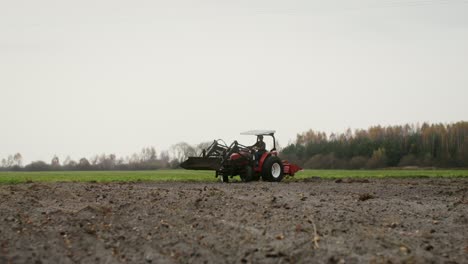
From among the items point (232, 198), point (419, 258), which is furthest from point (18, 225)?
point (419, 258)

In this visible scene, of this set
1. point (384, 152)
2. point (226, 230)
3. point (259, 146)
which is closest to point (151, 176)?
point (259, 146)

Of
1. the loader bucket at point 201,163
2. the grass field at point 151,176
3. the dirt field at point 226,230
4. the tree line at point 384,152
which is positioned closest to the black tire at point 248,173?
the loader bucket at point 201,163

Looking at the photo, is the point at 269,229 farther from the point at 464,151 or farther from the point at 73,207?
the point at 464,151

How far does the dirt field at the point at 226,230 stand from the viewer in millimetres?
7785

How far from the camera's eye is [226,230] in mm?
9320

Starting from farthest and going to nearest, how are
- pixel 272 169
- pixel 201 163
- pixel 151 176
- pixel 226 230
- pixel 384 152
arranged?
pixel 384 152
pixel 151 176
pixel 272 169
pixel 201 163
pixel 226 230

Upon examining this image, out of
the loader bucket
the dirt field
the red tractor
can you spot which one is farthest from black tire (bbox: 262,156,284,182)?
the dirt field

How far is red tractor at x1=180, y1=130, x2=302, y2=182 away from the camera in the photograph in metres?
22.5

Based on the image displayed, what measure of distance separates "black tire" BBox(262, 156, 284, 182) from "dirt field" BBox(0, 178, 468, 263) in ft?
30.8

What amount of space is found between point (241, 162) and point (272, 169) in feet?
4.98

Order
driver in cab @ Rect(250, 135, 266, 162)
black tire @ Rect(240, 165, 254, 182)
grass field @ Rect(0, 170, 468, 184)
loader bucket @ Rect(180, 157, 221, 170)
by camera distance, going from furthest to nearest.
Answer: grass field @ Rect(0, 170, 468, 184) → driver in cab @ Rect(250, 135, 266, 162) → black tire @ Rect(240, 165, 254, 182) → loader bucket @ Rect(180, 157, 221, 170)

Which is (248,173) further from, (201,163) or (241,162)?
(201,163)

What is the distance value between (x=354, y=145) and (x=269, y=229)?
90846mm

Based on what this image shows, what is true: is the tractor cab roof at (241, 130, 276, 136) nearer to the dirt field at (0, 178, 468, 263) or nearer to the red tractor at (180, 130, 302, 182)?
the red tractor at (180, 130, 302, 182)
